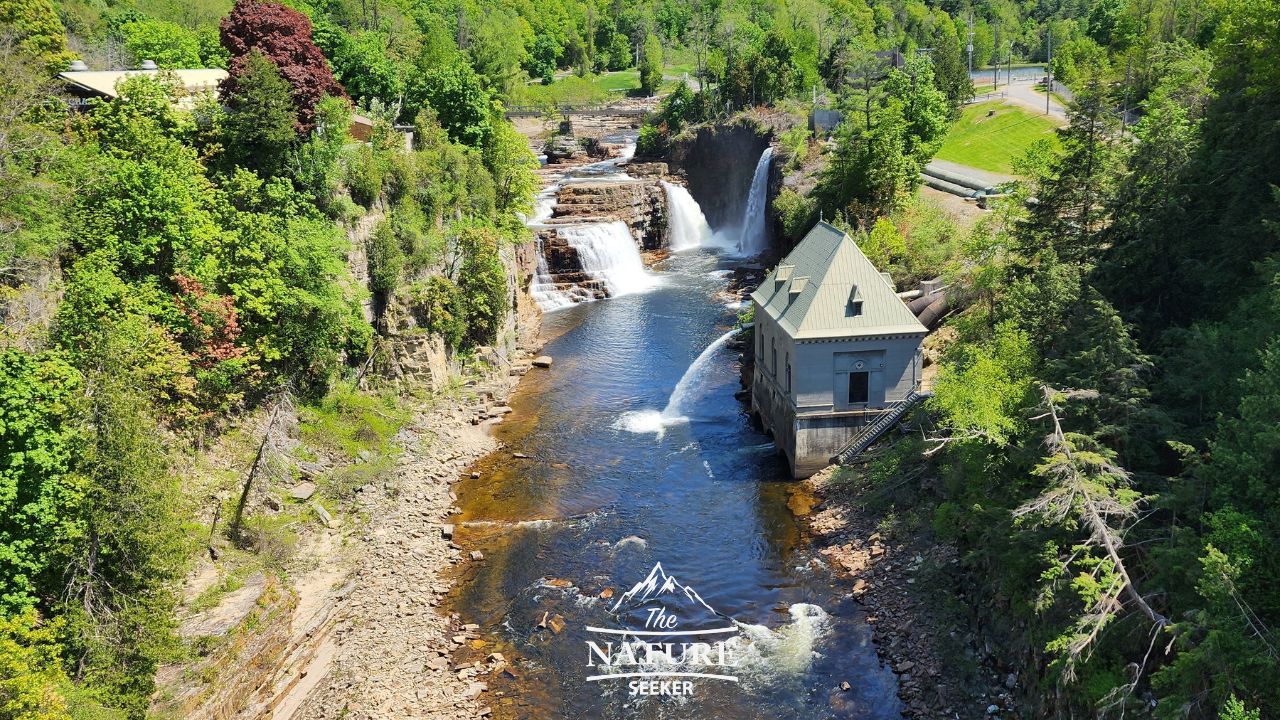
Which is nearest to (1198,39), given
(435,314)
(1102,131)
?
(1102,131)

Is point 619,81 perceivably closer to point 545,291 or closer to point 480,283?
point 545,291

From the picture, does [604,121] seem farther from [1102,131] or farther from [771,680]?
[771,680]

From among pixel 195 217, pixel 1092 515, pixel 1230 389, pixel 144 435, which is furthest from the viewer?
pixel 195 217

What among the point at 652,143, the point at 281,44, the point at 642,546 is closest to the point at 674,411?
the point at 642,546

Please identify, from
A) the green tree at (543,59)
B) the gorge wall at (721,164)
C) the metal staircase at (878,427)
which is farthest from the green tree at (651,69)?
the metal staircase at (878,427)

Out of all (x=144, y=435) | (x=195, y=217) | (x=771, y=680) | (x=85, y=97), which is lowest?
(x=771, y=680)

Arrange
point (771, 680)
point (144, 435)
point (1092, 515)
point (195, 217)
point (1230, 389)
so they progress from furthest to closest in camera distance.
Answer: point (195, 217) < point (771, 680) < point (144, 435) < point (1230, 389) < point (1092, 515)

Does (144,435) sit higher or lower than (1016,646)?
higher

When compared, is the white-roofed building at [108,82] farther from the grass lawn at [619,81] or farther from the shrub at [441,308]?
the grass lawn at [619,81]
